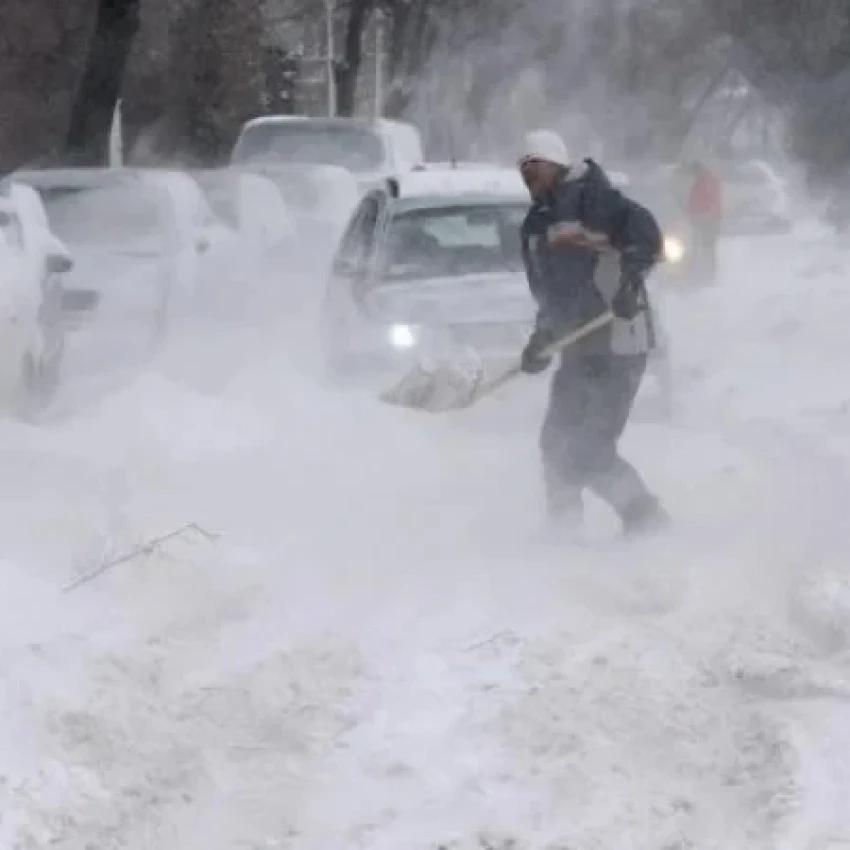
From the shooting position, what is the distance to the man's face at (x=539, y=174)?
805cm

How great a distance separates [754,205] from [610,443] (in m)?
28.4

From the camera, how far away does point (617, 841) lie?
5.14 meters

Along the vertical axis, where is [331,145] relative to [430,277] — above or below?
below

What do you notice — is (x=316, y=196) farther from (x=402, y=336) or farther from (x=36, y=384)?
(x=402, y=336)

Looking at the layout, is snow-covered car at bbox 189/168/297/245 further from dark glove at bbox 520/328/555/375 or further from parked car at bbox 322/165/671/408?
dark glove at bbox 520/328/555/375

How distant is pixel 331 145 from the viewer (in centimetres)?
2547

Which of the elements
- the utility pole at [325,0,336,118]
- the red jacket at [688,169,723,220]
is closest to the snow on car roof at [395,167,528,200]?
the red jacket at [688,169,723,220]

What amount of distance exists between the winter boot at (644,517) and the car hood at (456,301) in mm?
3271

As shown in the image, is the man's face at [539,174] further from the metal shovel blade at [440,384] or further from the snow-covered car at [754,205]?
the snow-covered car at [754,205]

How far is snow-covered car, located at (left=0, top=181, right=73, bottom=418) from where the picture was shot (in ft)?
39.4

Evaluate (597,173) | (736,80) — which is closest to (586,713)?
(597,173)

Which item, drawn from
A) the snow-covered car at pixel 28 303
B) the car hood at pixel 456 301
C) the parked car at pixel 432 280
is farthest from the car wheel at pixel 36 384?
the car hood at pixel 456 301

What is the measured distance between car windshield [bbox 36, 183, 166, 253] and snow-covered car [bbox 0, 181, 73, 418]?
1527 millimetres

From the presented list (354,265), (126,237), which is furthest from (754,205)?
(354,265)
